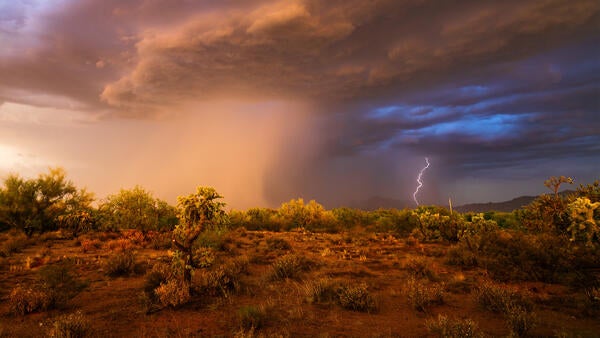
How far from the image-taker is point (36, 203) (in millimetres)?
24547

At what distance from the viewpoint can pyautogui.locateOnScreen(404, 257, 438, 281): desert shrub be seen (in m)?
12.8

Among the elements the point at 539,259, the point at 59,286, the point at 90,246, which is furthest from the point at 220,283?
the point at 90,246

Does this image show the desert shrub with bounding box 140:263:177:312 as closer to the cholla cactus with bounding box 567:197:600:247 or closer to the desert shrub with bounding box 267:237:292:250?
the desert shrub with bounding box 267:237:292:250

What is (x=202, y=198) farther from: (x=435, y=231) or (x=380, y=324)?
(x=435, y=231)

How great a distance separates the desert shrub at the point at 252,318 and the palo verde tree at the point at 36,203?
24073mm

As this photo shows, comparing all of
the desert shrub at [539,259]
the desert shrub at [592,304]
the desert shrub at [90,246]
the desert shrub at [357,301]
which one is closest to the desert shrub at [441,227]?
the desert shrub at [539,259]

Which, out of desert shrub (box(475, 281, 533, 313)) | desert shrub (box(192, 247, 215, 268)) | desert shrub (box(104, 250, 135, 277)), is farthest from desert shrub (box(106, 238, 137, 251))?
desert shrub (box(475, 281, 533, 313))

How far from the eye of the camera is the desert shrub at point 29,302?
847cm

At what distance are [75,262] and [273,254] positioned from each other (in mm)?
10369

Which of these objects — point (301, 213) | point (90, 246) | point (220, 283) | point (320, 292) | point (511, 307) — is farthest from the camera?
point (301, 213)

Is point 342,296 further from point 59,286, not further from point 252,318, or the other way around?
point 59,286

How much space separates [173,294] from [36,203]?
24000 millimetres

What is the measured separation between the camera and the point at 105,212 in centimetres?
2595

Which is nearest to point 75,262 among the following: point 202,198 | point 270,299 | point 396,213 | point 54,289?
point 54,289
